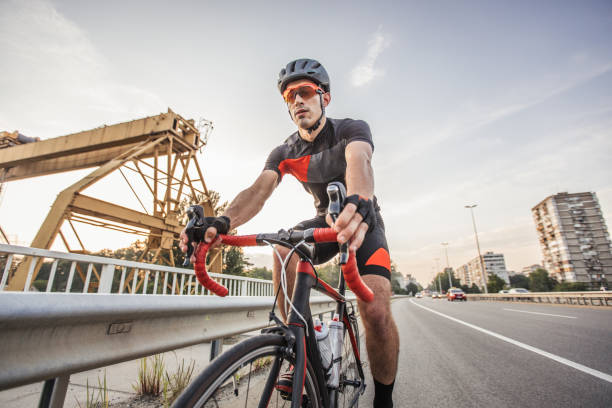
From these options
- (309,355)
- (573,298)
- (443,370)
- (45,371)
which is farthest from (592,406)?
(573,298)

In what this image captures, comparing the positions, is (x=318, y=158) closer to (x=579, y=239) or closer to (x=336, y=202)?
(x=336, y=202)

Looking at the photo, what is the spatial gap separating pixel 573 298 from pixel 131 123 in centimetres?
2518

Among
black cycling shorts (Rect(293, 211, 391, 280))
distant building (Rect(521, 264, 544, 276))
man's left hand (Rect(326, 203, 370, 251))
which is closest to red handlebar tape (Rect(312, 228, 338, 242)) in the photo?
man's left hand (Rect(326, 203, 370, 251))

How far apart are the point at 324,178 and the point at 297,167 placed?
26cm

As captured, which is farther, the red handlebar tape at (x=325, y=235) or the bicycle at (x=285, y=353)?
the red handlebar tape at (x=325, y=235)

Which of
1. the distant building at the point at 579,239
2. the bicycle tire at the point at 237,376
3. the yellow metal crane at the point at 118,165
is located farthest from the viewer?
the distant building at the point at 579,239

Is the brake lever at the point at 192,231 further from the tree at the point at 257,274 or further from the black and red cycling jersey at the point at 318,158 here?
the tree at the point at 257,274

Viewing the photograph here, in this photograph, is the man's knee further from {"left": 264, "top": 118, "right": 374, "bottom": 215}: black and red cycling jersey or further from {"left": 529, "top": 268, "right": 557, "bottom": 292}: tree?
{"left": 529, "top": 268, "right": 557, "bottom": 292}: tree

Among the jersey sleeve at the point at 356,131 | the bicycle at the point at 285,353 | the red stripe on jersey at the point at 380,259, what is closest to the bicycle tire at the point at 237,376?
the bicycle at the point at 285,353

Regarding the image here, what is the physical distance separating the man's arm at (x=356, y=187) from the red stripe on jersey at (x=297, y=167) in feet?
2.13

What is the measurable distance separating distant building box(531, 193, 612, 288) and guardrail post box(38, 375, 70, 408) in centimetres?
10830

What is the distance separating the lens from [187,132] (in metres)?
15.6

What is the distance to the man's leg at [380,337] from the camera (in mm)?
1829

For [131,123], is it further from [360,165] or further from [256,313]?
[360,165]
